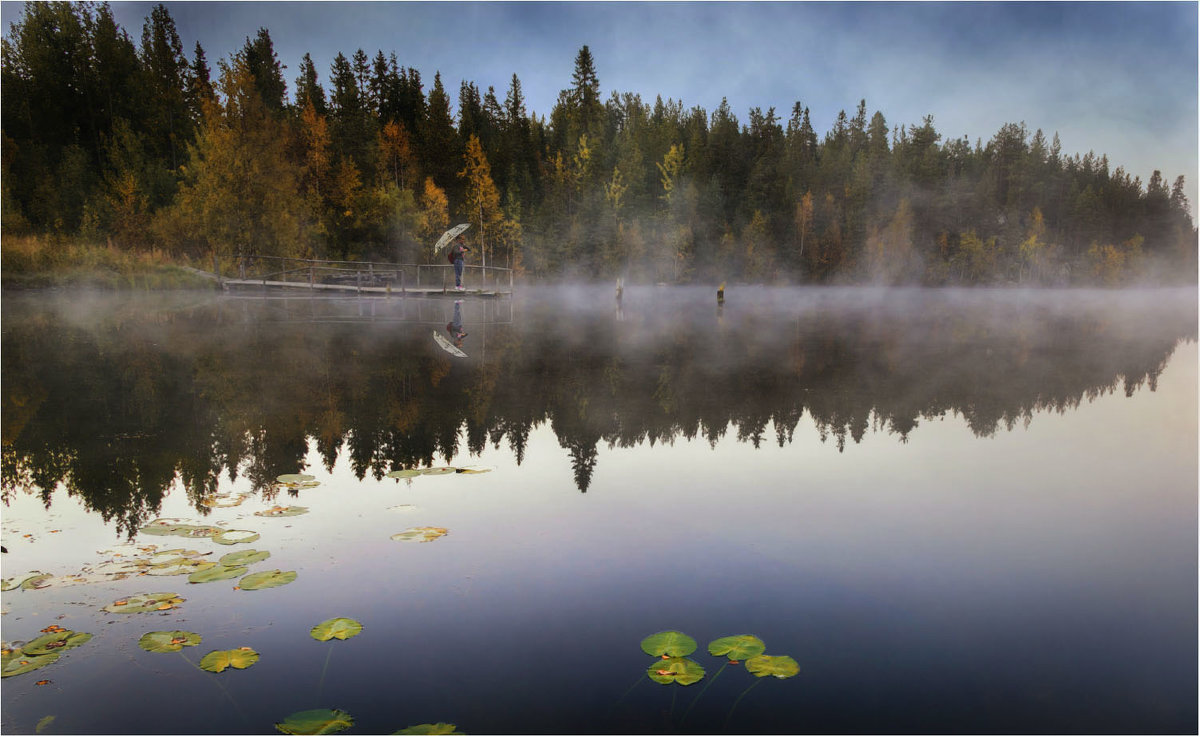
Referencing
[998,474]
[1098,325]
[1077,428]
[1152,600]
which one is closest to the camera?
[1152,600]

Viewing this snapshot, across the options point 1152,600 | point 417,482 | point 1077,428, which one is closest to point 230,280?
point 417,482

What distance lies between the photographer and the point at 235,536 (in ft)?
19.7

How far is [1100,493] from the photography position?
7.86 metres

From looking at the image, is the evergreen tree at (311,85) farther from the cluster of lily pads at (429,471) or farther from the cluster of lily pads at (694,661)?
the cluster of lily pads at (694,661)

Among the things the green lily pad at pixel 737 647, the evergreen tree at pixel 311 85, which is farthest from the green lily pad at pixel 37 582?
the evergreen tree at pixel 311 85

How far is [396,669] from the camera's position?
4.16 metres

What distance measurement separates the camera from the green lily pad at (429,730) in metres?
3.60

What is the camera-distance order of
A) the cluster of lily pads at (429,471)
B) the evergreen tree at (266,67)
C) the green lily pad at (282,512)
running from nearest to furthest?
the green lily pad at (282,512) → the cluster of lily pads at (429,471) → the evergreen tree at (266,67)

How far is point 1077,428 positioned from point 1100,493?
11.7 feet

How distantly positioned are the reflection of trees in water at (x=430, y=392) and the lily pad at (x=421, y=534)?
183 cm

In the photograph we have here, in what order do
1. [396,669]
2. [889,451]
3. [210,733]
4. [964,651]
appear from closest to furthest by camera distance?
[210,733] → [396,669] → [964,651] → [889,451]

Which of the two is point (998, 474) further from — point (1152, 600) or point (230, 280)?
point (230, 280)

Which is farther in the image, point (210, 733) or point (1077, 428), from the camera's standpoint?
point (1077, 428)

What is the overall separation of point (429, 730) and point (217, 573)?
2.55 meters
